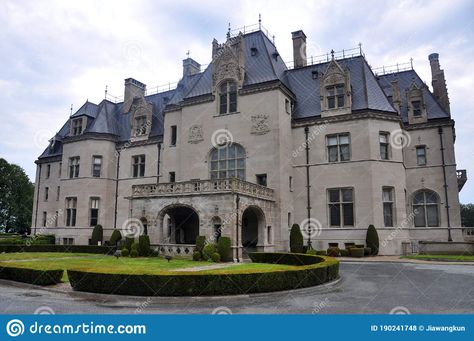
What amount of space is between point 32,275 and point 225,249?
37.7 feet

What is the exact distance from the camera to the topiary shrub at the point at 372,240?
3061 cm

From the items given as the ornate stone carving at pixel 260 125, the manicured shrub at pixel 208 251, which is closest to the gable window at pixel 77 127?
the ornate stone carving at pixel 260 125

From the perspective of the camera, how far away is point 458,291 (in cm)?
1458

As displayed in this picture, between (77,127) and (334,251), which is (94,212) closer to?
(77,127)

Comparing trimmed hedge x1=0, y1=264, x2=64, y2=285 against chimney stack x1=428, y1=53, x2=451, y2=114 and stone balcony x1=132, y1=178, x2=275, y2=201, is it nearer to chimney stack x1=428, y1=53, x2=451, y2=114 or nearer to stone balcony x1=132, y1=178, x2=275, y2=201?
stone balcony x1=132, y1=178, x2=275, y2=201

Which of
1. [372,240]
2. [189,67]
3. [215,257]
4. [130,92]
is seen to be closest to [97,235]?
[130,92]

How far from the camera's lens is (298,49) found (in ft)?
136

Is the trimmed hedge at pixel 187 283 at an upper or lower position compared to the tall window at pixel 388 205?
lower

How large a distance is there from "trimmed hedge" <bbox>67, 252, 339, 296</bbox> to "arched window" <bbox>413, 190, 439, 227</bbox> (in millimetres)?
23952

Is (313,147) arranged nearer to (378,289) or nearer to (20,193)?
(378,289)

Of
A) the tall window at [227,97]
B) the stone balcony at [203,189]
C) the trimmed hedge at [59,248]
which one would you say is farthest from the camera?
the tall window at [227,97]

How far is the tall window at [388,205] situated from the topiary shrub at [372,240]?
2.06 meters

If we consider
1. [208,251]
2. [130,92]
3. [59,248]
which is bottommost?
[59,248]

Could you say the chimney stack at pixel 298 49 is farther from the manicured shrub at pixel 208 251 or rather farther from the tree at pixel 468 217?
the tree at pixel 468 217
